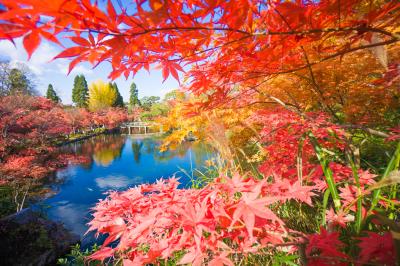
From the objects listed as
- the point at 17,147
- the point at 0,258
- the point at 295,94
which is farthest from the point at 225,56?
the point at 17,147

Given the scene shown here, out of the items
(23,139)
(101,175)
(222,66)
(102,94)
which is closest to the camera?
(222,66)

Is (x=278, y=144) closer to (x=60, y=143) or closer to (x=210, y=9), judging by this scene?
(x=210, y=9)

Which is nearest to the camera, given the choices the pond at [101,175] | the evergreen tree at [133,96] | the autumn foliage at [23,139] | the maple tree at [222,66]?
the maple tree at [222,66]

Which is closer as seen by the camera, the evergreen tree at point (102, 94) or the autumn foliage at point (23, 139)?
the autumn foliage at point (23, 139)

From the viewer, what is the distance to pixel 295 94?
2562 mm

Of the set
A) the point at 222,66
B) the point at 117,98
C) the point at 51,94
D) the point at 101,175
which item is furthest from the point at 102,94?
the point at 222,66

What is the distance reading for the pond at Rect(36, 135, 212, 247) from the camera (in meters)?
5.28

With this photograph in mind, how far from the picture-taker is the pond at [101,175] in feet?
17.3

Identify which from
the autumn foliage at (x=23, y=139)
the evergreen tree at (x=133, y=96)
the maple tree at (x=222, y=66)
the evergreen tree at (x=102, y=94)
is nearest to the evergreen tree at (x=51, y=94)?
the evergreen tree at (x=102, y=94)

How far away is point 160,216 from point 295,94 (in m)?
2.27

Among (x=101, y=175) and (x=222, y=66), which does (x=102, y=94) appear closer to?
(x=101, y=175)

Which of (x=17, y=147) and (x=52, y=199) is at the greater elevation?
(x=17, y=147)

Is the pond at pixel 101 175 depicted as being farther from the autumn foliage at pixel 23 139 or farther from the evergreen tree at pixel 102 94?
the evergreen tree at pixel 102 94

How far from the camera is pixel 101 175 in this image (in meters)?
8.65
